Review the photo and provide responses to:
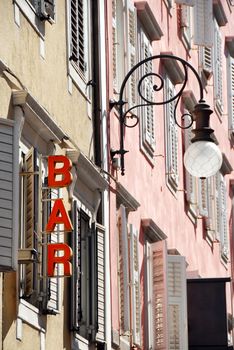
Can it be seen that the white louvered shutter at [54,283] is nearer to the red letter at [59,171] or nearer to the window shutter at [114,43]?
the red letter at [59,171]

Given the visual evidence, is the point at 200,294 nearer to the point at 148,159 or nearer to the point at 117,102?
the point at 148,159

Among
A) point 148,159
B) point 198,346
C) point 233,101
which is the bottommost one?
point 198,346

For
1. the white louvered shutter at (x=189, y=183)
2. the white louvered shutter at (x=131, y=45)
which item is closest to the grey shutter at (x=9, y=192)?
the white louvered shutter at (x=131, y=45)

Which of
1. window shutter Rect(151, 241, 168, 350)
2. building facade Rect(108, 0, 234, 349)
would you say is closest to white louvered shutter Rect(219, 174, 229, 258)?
building facade Rect(108, 0, 234, 349)

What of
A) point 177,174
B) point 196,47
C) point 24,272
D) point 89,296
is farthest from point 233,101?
point 24,272

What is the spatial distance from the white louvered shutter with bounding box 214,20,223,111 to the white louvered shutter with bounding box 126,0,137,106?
30.1 ft

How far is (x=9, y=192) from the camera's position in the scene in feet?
52.2

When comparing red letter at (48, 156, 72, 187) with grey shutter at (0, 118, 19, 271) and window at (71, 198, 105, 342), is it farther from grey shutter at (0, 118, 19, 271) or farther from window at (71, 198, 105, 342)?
window at (71, 198, 105, 342)

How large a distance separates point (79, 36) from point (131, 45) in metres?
3.33

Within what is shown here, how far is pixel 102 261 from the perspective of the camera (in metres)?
20.8

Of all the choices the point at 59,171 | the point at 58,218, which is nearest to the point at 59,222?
the point at 58,218

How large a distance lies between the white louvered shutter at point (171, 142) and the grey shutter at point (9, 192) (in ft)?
36.0

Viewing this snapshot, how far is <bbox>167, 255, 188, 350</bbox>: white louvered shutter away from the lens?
24734 mm

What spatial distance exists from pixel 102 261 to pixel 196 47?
11.4 metres
